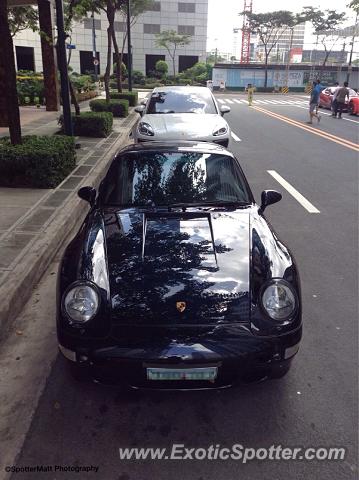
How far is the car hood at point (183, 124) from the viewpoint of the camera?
884cm

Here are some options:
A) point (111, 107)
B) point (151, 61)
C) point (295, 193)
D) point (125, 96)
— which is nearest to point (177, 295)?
point (295, 193)

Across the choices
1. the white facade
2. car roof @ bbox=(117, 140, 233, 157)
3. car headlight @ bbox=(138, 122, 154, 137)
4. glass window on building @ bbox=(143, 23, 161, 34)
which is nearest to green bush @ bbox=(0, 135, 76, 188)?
car headlight @ bbox=(138, 122, 154, 137)

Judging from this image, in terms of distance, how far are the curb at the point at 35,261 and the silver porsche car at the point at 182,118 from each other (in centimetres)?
252

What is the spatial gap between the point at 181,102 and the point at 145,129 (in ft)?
5.96

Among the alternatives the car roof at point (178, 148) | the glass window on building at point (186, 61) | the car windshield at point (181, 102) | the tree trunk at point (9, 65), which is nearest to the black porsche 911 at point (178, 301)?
the car roof at point (178, 148)

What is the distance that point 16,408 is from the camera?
2.99 m

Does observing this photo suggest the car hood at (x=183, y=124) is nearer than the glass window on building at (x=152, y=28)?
Yes

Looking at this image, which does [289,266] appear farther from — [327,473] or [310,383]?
[327,473]

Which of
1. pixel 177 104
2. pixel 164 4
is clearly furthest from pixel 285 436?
pixel 164 4

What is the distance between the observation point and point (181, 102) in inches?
411

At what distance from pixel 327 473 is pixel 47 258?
376cm

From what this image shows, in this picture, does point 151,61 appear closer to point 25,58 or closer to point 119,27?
point 119,27

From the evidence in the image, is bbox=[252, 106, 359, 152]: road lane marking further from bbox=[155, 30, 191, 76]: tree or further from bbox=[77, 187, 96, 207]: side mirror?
bbox=[155, 30, 191, 76]: tree

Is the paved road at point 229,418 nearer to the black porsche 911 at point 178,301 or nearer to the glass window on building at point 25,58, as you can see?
the black porsche 911 at point 178,301
